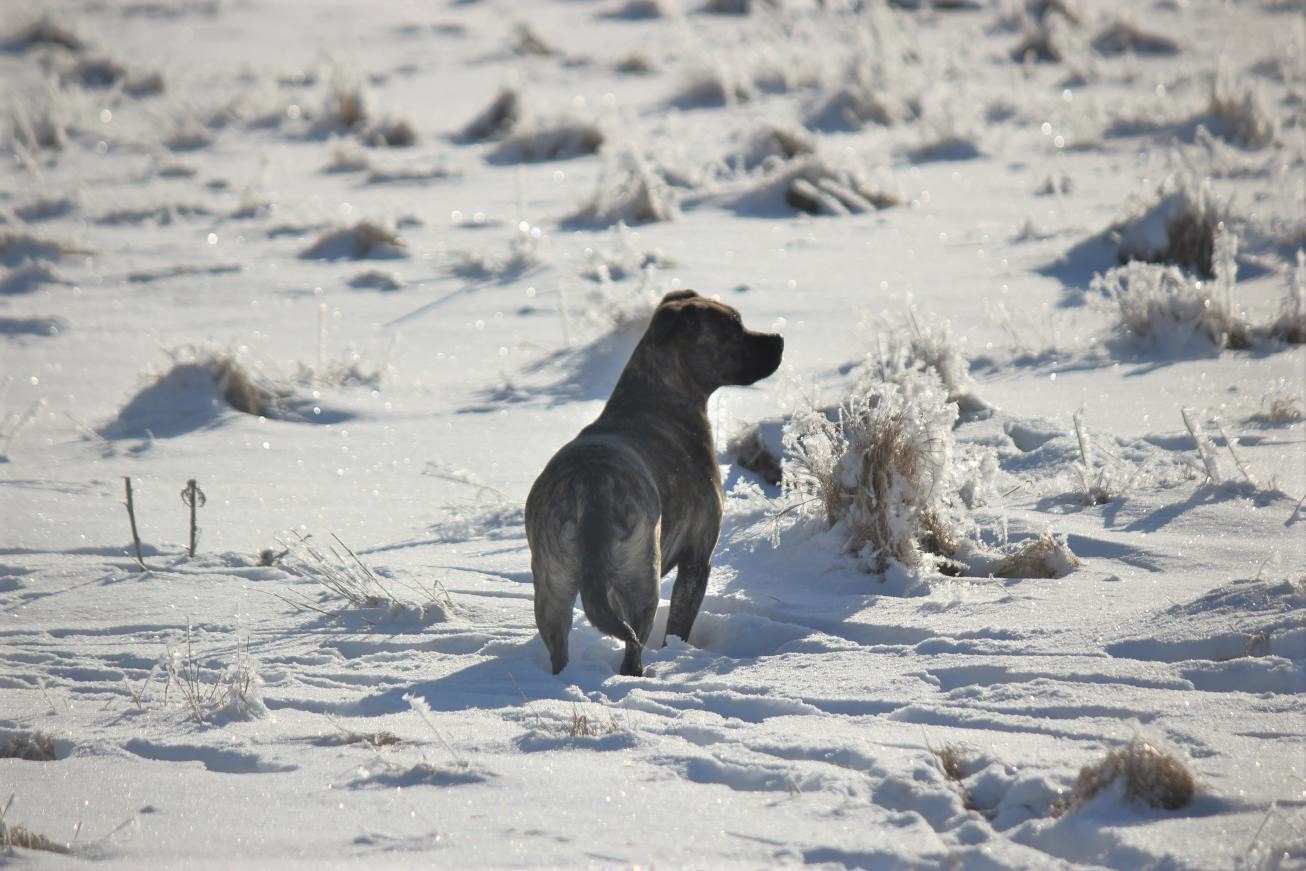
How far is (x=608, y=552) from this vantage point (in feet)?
16.9

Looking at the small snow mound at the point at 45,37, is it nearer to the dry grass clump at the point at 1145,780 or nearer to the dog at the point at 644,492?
the dog at the point at 644,492

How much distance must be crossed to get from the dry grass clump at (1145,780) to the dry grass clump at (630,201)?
36.7 feet

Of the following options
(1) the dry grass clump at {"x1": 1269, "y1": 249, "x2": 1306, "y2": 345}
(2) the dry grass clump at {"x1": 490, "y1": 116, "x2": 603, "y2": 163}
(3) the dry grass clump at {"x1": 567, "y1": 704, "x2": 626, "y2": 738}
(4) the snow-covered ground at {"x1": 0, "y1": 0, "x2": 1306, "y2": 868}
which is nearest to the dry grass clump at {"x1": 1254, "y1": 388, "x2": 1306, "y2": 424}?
(4) the snow-covered ground at {"x1": 0, "y1": 0, "x2": 1306, "y2": 868}

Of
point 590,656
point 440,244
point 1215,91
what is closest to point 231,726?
point 590,656

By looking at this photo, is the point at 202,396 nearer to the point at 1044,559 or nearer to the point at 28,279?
the point at 28,279

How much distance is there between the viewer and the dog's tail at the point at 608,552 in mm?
5094

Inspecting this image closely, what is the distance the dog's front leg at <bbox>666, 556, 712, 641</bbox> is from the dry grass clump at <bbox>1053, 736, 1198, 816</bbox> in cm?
231

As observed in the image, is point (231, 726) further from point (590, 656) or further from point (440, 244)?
point (440, 244)

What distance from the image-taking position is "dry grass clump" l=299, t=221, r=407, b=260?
46.0 feet

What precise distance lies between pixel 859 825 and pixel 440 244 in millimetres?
11136

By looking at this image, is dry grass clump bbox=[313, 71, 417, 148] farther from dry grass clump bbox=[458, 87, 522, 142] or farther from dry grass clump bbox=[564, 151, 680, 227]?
dry grass clump bbox=[564, 151, 680, 227]

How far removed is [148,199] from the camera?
16.7 meters

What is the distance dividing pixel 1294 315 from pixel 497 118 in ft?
Answer: 41.1

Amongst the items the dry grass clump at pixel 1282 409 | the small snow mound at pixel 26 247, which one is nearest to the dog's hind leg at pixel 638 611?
the dry grass clump at pixel 1282 409
